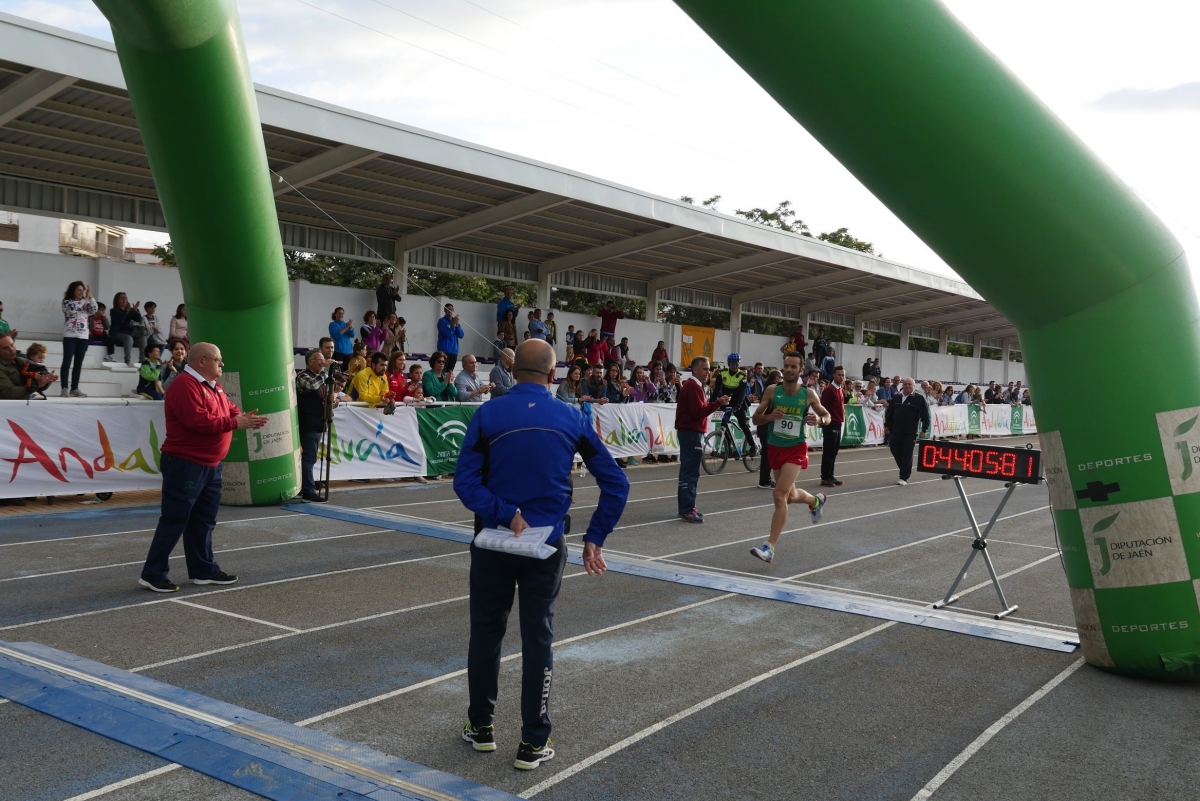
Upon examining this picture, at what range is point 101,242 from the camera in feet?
279

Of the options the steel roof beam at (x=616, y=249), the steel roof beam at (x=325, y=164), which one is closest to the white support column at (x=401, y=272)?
the steel roof beam at (x=325, y=164)

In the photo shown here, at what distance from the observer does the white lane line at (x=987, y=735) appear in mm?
4168

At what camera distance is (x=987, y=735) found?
189 inches

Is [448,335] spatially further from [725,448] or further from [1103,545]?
[1103,545]

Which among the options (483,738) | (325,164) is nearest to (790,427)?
(483,738)

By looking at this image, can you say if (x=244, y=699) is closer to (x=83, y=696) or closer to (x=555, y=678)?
(x=83, y=696)

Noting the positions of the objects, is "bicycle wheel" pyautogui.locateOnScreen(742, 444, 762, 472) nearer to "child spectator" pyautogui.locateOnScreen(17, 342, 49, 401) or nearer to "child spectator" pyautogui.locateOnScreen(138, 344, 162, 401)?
"child spectator" pyautogui.locateOnScreen(138, 344, 162, 401)

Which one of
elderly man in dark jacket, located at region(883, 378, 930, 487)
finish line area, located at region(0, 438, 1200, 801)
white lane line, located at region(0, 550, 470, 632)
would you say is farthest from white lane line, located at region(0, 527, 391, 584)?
elderly man in dark jacket, located at region(883, 378, 930, 487)

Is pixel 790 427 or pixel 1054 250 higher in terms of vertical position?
pixel 1054 250

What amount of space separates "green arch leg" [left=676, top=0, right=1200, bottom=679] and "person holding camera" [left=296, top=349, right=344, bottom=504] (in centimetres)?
901

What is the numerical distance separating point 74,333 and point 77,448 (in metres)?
4.54

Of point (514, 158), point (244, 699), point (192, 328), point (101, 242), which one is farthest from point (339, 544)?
point (101, 242)

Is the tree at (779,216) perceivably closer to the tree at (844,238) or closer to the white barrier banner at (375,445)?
the tree at (844,238)

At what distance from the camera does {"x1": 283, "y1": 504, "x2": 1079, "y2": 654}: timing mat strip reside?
6.64m
